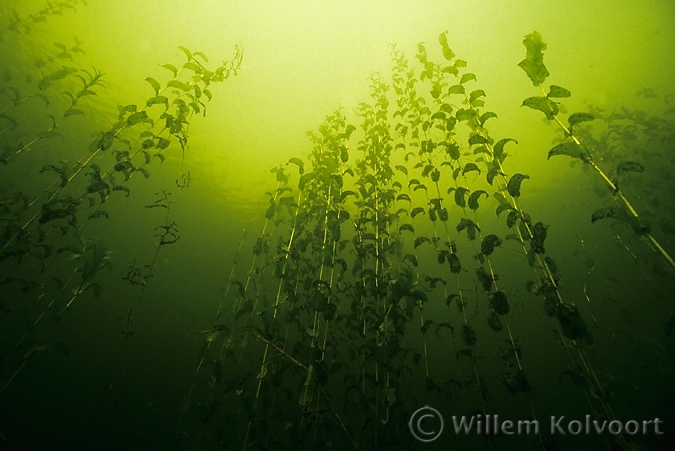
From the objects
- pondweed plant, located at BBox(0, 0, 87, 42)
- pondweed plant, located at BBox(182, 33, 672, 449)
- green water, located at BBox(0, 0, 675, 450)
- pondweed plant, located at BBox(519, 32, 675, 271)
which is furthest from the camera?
green water, located at BBox(0, 0, 675, 450)

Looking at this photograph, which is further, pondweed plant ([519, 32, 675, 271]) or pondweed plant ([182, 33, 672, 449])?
pondweed plant ([182, 33, 672, 449])

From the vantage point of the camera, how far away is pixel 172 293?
582 centimetres

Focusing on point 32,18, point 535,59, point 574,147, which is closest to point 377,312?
point 574,147

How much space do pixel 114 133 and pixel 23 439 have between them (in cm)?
401

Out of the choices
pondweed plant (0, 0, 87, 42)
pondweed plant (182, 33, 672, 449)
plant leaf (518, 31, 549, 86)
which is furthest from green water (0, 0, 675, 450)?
plant leaf (518, 31, 549, 86)

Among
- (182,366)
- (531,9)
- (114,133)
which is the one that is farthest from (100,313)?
(531,9)

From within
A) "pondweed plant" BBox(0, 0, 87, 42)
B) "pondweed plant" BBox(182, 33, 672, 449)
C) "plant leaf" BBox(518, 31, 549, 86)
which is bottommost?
"pondweed plant" BBox(182, 33, 672, 449)

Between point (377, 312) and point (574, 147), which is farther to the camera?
point (377, 312)

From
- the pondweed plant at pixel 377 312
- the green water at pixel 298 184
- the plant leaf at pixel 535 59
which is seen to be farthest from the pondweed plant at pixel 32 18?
the plant leaf at pixel 535 59

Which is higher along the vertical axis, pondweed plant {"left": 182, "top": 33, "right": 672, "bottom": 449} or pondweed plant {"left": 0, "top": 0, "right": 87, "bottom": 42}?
pondweed plant {"left": 0, "top": 0, "right": 87, "bottom": 42}

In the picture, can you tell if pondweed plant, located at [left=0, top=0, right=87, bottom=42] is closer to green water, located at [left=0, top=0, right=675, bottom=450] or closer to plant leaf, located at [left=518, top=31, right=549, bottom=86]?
green water, located at [left=0, top=0, right=675, bottom=450]

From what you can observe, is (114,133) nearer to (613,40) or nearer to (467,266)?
(467,266)

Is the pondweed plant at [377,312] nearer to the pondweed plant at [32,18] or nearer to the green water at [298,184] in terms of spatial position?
the green water at [298,184]

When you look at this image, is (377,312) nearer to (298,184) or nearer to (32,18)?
(298,184)
